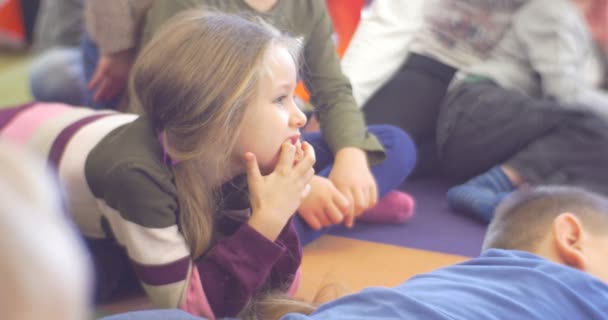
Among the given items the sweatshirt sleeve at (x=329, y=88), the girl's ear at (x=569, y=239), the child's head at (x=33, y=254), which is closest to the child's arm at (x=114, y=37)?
the sweatshirt sleeve at (x=329, y=88)

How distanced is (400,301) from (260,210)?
0.18m

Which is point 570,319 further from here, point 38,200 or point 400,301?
point 38,200

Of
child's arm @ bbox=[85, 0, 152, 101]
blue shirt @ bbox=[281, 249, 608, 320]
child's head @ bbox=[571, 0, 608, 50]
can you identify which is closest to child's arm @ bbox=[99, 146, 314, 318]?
blue shirt @ bbox=[281, 249, 608, 320]

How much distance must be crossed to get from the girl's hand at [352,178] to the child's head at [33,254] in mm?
574

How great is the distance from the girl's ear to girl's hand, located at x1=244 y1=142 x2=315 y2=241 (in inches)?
10.0

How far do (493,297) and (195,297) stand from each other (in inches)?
11.4

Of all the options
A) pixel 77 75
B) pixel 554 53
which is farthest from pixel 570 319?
pixel 77 75

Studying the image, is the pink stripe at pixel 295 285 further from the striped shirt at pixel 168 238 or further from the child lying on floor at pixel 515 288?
the child lying on floor at pixel 515 288

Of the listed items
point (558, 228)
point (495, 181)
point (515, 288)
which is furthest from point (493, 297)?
point (495, 181)

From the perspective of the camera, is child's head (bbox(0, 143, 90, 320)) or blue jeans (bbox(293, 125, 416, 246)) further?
blue jeans (bbox(293, 125, 416, 246))

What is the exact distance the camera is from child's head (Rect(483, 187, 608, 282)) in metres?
0.69

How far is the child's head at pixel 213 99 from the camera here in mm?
666

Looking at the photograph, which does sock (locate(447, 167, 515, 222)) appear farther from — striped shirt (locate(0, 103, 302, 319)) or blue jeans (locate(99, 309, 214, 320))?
blue jeans (locate(99, 309, 214, 320))

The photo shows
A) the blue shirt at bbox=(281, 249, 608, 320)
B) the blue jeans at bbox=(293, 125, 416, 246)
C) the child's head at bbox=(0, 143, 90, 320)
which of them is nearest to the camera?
the child's head at bbox=(0, 143, 90, 320)
